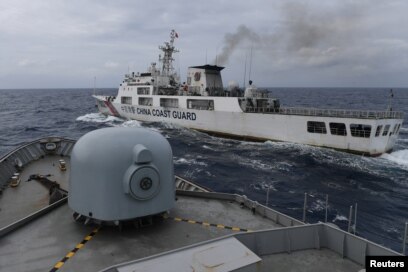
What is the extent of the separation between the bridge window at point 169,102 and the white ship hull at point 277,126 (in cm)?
76

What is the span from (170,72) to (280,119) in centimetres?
2353

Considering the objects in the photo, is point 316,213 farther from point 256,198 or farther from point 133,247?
point 133,247

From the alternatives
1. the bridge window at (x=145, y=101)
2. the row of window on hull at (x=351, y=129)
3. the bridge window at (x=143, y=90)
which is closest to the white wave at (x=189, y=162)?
the row of window on hull at (x=351, y=129)

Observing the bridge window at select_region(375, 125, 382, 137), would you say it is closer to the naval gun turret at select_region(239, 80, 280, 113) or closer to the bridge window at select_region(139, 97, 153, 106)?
the naval gun turret at select_region(239, 80, 280, 113)

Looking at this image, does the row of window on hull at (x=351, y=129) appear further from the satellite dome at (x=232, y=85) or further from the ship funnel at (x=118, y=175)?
the ship funnel at (x=118, y=175)

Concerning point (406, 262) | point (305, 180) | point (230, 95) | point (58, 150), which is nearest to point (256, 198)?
point (305, 180)

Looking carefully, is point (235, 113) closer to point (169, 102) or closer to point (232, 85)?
point (232, 85)

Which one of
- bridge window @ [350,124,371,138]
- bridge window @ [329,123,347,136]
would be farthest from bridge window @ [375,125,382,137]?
bridge window @ [329,123,347,136]

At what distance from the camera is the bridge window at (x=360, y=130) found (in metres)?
31.1

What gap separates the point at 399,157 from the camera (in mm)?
31953

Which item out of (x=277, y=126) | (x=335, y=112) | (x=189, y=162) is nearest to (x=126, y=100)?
(x=277, y=126)

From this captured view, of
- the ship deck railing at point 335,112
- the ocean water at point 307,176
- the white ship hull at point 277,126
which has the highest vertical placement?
the ship deck railing at point 335,112

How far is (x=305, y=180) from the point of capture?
24797 millimetres

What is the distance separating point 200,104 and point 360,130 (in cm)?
1989
